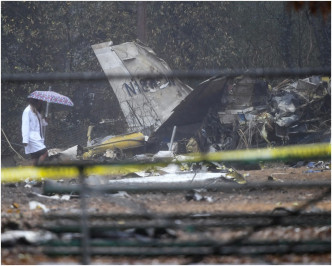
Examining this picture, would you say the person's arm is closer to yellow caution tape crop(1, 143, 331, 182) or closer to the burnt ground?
the burnt ground

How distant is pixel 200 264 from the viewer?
2.54 m

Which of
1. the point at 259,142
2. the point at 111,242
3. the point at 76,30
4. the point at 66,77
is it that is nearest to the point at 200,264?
the point at 111,242

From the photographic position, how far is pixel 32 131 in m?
4.96

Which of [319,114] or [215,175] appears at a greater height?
[319,114]

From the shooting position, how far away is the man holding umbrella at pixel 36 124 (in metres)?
3.36

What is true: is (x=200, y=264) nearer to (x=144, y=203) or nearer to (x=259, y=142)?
(x=259, y=142)

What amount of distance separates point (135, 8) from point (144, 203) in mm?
10589

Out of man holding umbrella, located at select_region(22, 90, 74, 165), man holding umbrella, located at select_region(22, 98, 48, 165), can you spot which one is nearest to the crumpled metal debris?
man holding umbrella, located at select_region(22, 90, 74, 165)

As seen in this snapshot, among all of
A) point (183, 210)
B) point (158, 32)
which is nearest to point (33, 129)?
point (183, 210)

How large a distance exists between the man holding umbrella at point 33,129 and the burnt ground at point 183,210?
35 cm

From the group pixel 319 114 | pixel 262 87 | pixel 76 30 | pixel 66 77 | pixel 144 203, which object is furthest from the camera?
pixel 76 30

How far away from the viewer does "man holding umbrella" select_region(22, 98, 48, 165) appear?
4044 millimetres

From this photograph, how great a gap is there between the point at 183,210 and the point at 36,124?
7.47 ft

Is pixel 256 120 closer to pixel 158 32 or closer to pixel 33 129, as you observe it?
pixel 33 129
